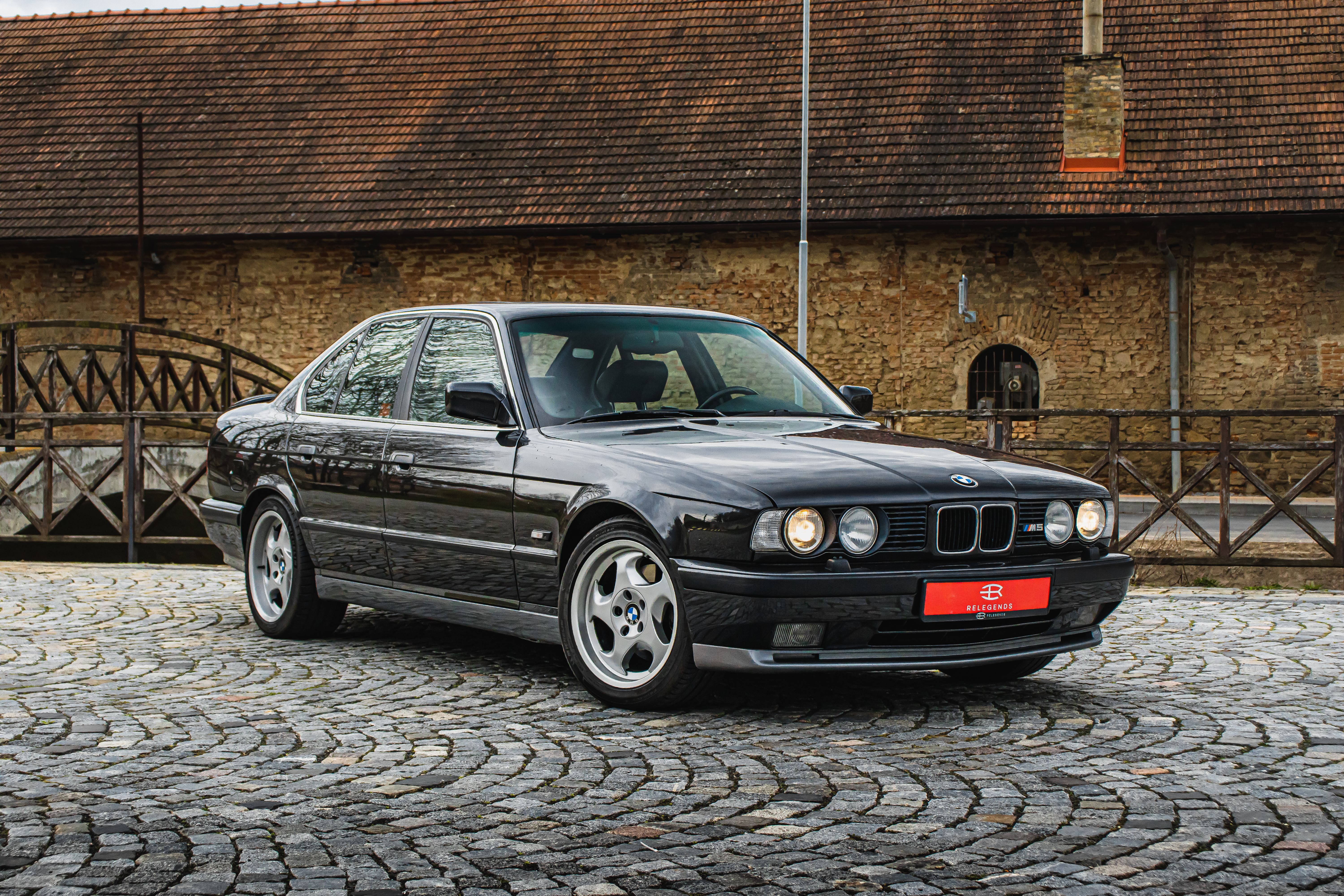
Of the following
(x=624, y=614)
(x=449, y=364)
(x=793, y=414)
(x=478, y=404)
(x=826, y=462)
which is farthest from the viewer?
(x=449, y=364)

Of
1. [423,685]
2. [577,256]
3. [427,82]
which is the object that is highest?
[427,82]

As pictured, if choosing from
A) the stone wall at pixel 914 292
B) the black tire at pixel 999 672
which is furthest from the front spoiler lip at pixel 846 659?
the stone wall at pixel 914 292

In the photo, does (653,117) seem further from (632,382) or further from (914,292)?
(632,382)

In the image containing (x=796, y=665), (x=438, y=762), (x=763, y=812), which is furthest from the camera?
(x=796, y=665)

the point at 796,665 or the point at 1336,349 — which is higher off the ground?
the point at 1336,349

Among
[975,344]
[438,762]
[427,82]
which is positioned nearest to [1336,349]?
[975,344]

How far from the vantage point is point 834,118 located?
26.4 meters

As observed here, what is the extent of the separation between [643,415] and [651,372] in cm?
27

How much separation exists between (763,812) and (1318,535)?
7771mm

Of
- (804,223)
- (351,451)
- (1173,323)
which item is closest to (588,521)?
(351,451)

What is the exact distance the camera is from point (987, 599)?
17.4 ft

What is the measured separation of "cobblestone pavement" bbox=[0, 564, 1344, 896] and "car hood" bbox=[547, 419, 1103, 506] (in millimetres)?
823

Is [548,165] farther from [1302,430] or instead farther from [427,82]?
[1302,430]

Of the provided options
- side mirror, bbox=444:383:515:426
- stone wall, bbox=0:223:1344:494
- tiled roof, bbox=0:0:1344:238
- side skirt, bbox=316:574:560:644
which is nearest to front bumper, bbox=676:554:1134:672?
side skirt, bbox=316:574:560:644
